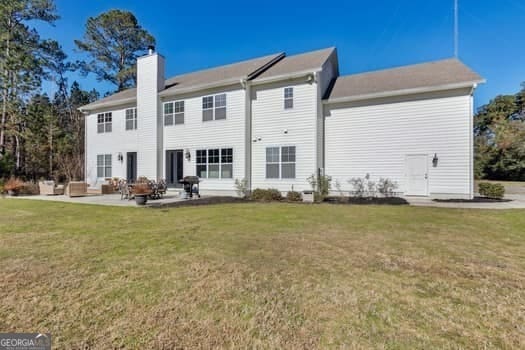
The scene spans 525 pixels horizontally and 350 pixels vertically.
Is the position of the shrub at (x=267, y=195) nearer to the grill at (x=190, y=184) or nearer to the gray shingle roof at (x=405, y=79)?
the grill at (x=190, y=184)

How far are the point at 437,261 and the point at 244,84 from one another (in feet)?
38.5

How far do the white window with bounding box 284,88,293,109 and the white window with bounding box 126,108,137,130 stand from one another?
9.88m

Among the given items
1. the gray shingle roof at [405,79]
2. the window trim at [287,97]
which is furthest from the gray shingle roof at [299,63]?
the gray shingle roof at [405,79]

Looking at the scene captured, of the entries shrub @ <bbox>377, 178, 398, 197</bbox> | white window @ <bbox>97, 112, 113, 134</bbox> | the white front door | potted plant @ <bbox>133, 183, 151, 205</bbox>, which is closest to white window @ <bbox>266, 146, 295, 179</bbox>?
shrub @ <bbox>377, 178, 398, 197</bbox>

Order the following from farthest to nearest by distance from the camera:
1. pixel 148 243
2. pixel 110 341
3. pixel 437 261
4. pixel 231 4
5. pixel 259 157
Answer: pixel 231 4, pixel 259 157, pixel 148 243, pixel 437 261, pixel 110 341

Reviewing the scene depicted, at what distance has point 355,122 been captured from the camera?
12938mm

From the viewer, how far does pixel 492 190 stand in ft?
39.8

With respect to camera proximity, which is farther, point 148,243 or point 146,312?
point 148,243

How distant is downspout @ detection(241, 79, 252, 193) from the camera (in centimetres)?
1363

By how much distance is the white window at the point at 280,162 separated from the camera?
1310 cm

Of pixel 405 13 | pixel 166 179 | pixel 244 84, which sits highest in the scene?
pixel 405 13

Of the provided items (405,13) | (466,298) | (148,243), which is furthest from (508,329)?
(405,13)

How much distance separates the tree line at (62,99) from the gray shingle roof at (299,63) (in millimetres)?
16471

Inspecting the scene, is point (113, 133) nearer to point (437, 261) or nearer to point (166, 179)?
point (166, 179)
